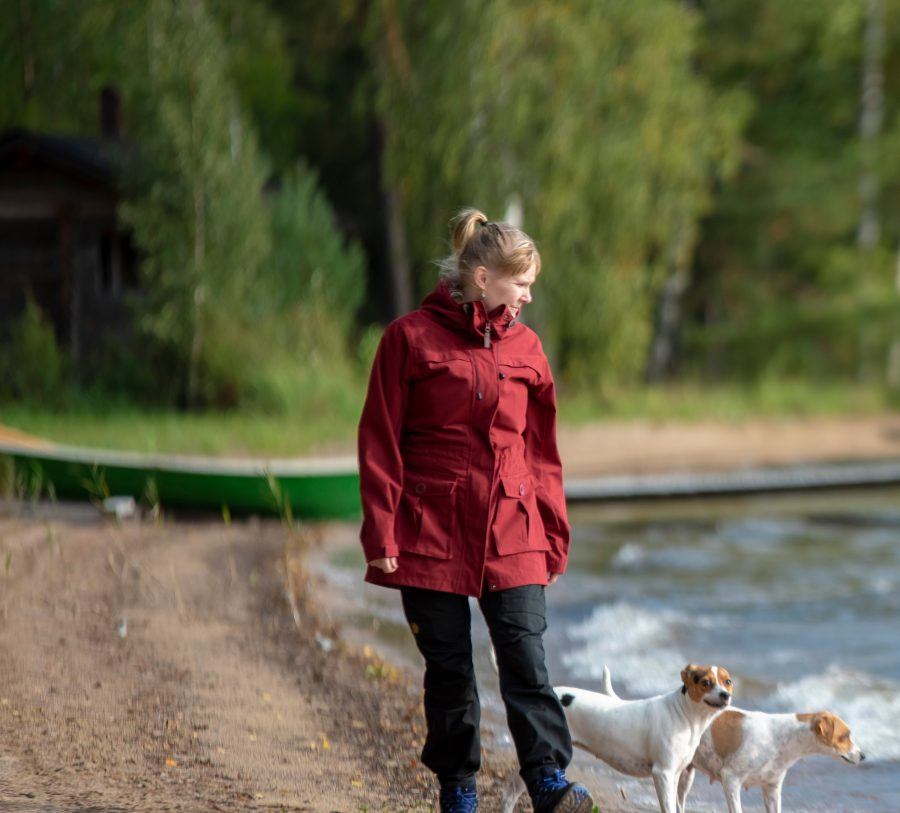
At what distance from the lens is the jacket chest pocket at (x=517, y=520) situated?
4.02 meters

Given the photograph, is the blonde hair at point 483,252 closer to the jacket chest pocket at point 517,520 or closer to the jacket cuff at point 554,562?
the jacket chest pocket at point 517,520

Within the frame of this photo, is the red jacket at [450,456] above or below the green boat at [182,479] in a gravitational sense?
above

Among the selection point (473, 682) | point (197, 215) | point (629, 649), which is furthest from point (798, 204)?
point (473, 682)

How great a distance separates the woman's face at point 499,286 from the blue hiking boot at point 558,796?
4.57 feet

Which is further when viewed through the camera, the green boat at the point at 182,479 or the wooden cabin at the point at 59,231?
the wooden cabin at the point at 59,231

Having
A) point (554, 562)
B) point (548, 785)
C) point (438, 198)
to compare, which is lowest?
point (548, 785)

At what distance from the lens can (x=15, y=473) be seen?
10438 millimetres

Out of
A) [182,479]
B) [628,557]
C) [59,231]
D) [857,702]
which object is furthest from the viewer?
[59,231]

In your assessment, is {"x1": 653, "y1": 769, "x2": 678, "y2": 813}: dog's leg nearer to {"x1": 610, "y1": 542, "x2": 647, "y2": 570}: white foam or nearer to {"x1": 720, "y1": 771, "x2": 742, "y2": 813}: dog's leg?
{"x1": 720, "y1": 771, "x2": 742, "y2": 813}: dog's leg

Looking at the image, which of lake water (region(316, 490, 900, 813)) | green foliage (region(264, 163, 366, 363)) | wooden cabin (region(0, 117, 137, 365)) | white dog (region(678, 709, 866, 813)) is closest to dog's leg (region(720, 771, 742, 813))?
white dog (region(678, 709, 866, 813))

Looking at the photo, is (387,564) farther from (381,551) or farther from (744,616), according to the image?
(744,616)

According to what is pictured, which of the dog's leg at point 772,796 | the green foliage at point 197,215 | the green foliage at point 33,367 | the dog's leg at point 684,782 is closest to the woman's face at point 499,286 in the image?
the dog's leg at point 684,782

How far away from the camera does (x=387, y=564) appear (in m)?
3.89

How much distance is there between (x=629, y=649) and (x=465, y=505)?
152 inches
